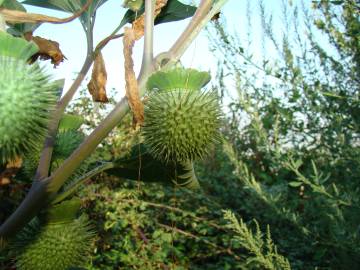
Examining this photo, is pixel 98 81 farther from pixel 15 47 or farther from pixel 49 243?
pixel 49 243

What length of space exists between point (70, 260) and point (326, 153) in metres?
1.97

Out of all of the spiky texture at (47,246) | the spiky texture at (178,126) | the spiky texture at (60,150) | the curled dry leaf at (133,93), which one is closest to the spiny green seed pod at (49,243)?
the spiky texture at (47,246)

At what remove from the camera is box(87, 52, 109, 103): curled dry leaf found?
0.97 meters

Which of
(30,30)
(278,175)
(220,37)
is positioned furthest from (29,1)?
(278,175)

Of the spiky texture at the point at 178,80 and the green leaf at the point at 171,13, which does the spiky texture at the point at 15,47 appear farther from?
the green leaf at the point at 171,13

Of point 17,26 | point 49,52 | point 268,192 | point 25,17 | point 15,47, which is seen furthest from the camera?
point 268,192

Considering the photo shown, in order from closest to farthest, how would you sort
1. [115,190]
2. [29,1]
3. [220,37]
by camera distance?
[29,1] → [220,37] → [115,190]

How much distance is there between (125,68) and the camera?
83cm

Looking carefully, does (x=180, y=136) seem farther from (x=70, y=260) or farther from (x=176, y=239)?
(x=176, y=239)

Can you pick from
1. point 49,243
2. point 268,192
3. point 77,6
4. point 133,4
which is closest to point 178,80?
point 133,4

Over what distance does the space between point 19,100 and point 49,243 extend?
43 centimetres

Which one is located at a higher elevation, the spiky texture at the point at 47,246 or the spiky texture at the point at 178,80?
the spiky texture at the point at 178,80

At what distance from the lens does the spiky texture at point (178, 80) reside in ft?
2.85

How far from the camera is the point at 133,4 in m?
1.06
